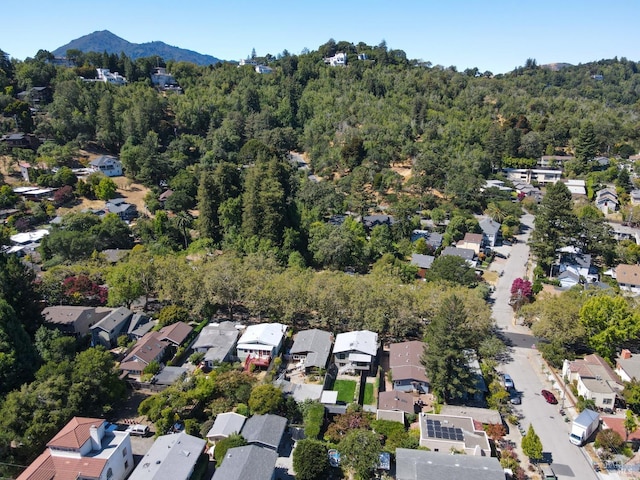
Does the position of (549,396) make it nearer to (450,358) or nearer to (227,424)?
(450,358)

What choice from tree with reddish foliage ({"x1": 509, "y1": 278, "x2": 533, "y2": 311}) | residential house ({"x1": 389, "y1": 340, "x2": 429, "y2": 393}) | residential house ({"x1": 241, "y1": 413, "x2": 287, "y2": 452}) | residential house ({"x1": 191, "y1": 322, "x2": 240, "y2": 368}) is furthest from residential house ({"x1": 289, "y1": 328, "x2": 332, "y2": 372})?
tree with reddish foliage ({"x1": 509, "y1": 278, "x2": 533, "y2": 311})

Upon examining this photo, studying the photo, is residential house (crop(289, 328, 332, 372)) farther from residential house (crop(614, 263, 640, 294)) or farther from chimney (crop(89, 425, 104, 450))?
residential house (crop(614, 263, 640, 294))

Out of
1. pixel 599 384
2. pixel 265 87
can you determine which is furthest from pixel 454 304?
pixel 265 87

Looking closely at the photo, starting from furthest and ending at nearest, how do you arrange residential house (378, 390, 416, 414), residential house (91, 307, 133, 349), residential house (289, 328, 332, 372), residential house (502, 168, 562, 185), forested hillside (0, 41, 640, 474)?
residential house (502, 168, 562, 185), residential house (91, 307, 133, 349), forested hillside (0, 41, 640, 474), residential house (289, 328, 332, 372), residential house (378, 390, 416, 414)

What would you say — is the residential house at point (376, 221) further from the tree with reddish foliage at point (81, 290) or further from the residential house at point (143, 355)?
the tree with reddish foliage at point (81, 290)

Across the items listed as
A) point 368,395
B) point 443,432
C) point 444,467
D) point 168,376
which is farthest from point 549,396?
point 168,376

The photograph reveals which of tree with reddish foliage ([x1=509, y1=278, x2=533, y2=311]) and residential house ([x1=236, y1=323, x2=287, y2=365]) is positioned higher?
tree with reddish foliage ([x1=509, y1=278, x2=533, y2=311])
